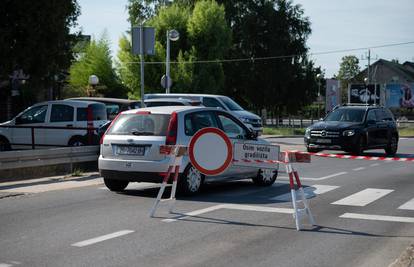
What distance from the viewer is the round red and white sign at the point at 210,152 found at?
32.4 ft

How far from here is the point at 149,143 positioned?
11.9 metres

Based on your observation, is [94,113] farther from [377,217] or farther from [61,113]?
[377,217]

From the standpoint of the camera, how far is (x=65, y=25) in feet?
78.3

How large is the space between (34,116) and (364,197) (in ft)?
36.4

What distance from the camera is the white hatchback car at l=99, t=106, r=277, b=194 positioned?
11.8m

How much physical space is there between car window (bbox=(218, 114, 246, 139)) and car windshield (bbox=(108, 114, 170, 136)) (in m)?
1.47

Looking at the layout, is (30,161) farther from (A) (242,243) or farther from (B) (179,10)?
(B) (179,10)

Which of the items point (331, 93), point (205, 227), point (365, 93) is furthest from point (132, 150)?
point (331, 93)

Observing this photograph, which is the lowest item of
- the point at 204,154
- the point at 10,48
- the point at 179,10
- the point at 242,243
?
the point at 242,243

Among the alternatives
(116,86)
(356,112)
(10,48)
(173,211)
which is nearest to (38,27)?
(10,48)

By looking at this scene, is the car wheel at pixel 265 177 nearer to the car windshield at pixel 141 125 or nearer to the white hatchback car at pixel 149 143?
the white hatchback car at pixel 149 143

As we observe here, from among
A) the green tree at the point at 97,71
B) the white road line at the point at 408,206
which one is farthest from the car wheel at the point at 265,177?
the green tree at the point at 97,71

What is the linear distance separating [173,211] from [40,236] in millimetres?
2516

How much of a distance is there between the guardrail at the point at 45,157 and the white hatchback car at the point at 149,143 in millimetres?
2756
